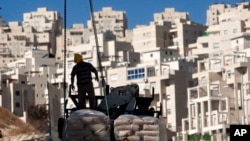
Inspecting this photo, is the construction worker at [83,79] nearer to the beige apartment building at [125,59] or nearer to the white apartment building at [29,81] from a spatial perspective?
the beige apartment building at [125,59]

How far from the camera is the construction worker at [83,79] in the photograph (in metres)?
15.3

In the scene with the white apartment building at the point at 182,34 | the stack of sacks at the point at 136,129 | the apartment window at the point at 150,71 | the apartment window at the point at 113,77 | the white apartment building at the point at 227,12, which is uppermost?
the white apartment building at the point at 227,12

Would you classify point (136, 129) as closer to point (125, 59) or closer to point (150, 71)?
point (150, 71)

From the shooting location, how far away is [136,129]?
14.5 meters

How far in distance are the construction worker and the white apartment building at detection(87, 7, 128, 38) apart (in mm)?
137949

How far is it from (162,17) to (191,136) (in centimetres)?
8355

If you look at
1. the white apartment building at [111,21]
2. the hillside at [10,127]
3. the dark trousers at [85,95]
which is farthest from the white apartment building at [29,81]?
the dark trousers at [85,95]

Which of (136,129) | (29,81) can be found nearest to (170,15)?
(29,81)

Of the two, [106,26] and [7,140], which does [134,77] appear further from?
[106,26]

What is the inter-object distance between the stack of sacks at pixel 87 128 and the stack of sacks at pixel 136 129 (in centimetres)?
13

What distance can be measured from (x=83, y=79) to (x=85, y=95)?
366mm

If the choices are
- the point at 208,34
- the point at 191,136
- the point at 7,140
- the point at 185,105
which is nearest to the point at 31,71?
the point at 208,34

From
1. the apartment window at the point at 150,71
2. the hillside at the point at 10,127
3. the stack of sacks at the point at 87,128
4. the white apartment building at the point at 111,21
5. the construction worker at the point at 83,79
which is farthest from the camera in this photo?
the white apartment building at the point at 111,21

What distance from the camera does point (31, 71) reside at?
11512cm
